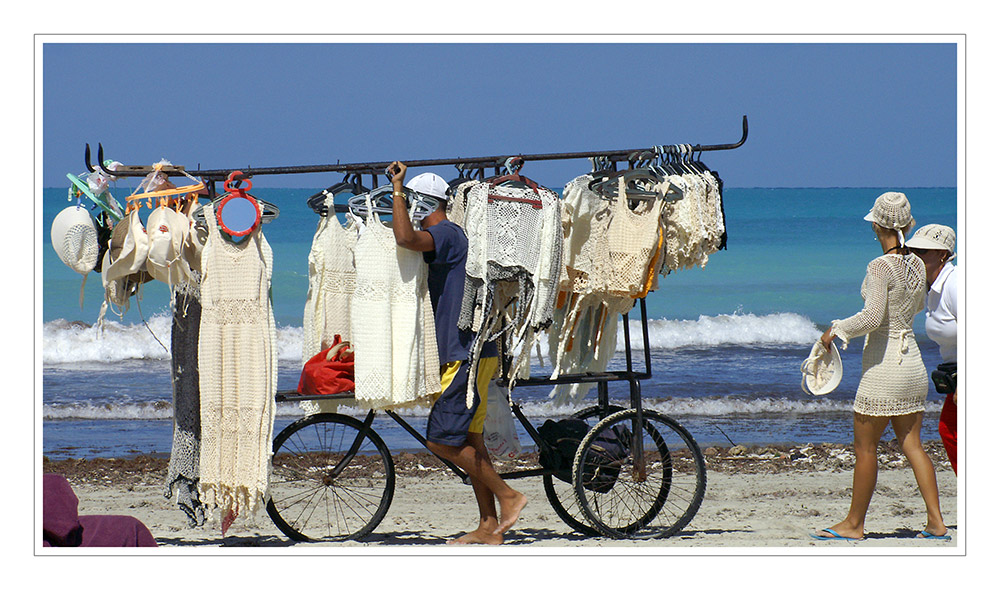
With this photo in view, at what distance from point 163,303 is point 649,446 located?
12.7m

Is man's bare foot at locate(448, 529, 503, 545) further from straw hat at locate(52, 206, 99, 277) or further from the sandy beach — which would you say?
straw hat at locate(52, 206, 99, 277)

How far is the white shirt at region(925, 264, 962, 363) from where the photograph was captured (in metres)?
5.30

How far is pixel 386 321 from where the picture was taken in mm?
5082

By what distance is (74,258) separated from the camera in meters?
5.09

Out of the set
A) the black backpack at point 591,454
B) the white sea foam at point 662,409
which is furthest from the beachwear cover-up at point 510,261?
the white sea foam at point 662,409

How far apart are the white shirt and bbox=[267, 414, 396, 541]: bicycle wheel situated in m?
2.81

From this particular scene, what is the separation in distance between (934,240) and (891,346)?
58 cm

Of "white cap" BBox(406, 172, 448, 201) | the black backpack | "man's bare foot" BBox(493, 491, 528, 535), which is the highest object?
"white cap" BBox(406, 172, 448, 201)

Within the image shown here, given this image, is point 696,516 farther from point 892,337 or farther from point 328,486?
point 328,486

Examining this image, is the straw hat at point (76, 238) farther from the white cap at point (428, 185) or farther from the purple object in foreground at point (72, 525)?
the purple object in foreground at point (72, 525)

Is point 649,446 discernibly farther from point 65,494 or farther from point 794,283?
point 794,283

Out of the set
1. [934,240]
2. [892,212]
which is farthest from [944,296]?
[892,212]

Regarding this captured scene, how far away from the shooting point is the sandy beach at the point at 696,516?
17.9 ft

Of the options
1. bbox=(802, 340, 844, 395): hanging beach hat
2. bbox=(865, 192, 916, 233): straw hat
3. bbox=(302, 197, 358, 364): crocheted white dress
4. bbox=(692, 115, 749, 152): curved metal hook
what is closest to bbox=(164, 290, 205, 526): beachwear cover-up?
bbox=(302, 197, 358, 364): crocheted white dress
